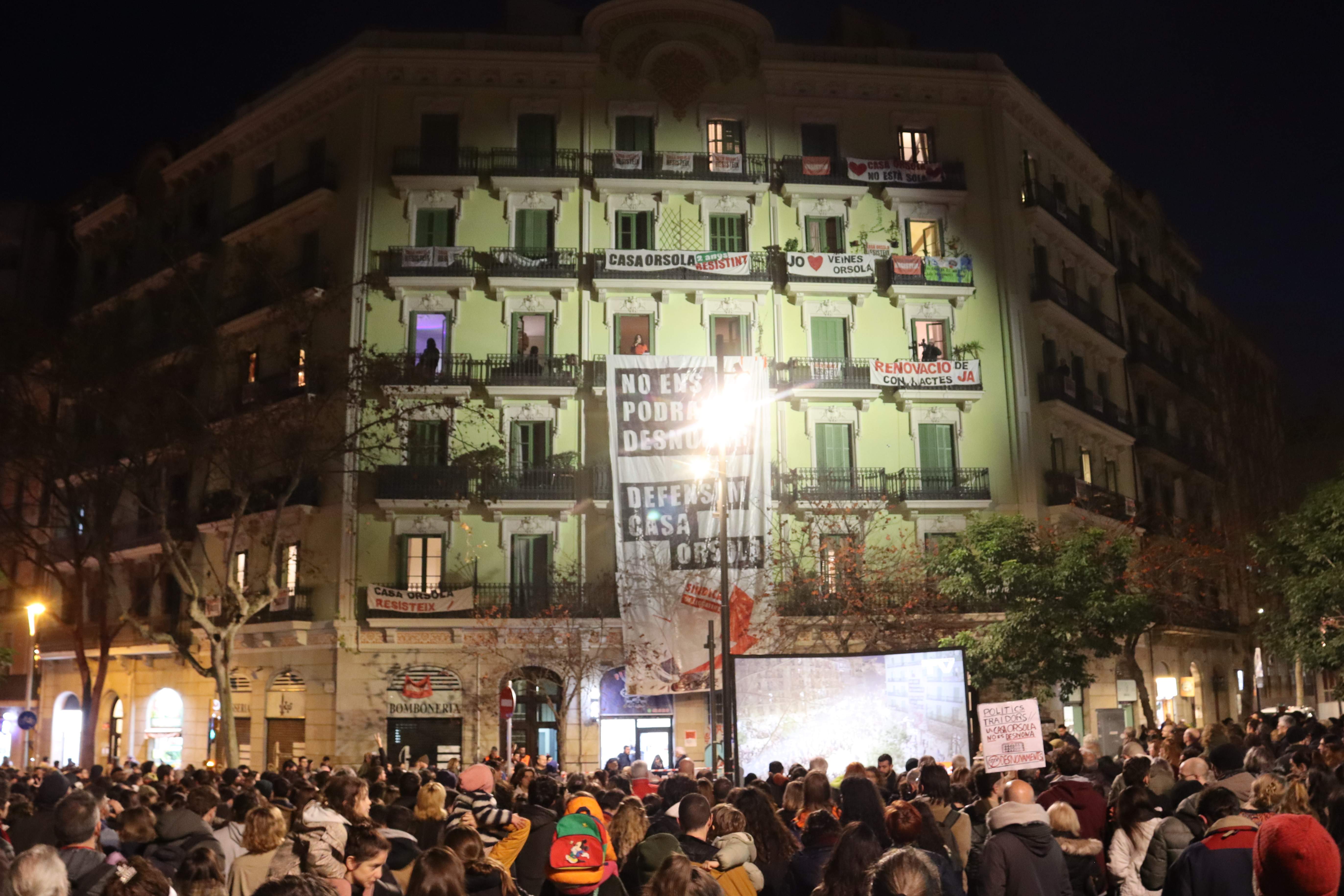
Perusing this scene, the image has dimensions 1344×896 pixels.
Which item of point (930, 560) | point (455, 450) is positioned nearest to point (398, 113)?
point (455, 450)

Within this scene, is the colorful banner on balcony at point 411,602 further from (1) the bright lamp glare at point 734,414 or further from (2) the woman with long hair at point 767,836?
(2) the woman with long hair at point 767,836

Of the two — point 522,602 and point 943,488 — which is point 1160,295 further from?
point 522,602

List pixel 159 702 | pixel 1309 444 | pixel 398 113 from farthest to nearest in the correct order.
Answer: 1. pixel 1309 444
2. pixel 159 702
3. pixel 398 113

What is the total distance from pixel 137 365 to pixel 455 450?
889 centimetres

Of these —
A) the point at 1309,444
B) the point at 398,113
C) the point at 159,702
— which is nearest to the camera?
the point at 398,113

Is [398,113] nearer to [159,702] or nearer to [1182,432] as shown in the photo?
[159,702]

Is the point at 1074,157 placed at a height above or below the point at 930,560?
above

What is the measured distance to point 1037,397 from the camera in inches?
1618

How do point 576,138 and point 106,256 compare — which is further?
point 106,256

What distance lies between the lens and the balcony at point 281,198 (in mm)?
39906

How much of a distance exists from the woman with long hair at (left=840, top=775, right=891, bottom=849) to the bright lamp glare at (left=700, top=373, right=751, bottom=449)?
17.0 meters

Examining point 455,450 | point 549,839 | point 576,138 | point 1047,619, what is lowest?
point 549,839

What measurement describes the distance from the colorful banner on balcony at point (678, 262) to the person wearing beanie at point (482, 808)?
27.5 meters

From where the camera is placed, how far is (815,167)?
131ft
